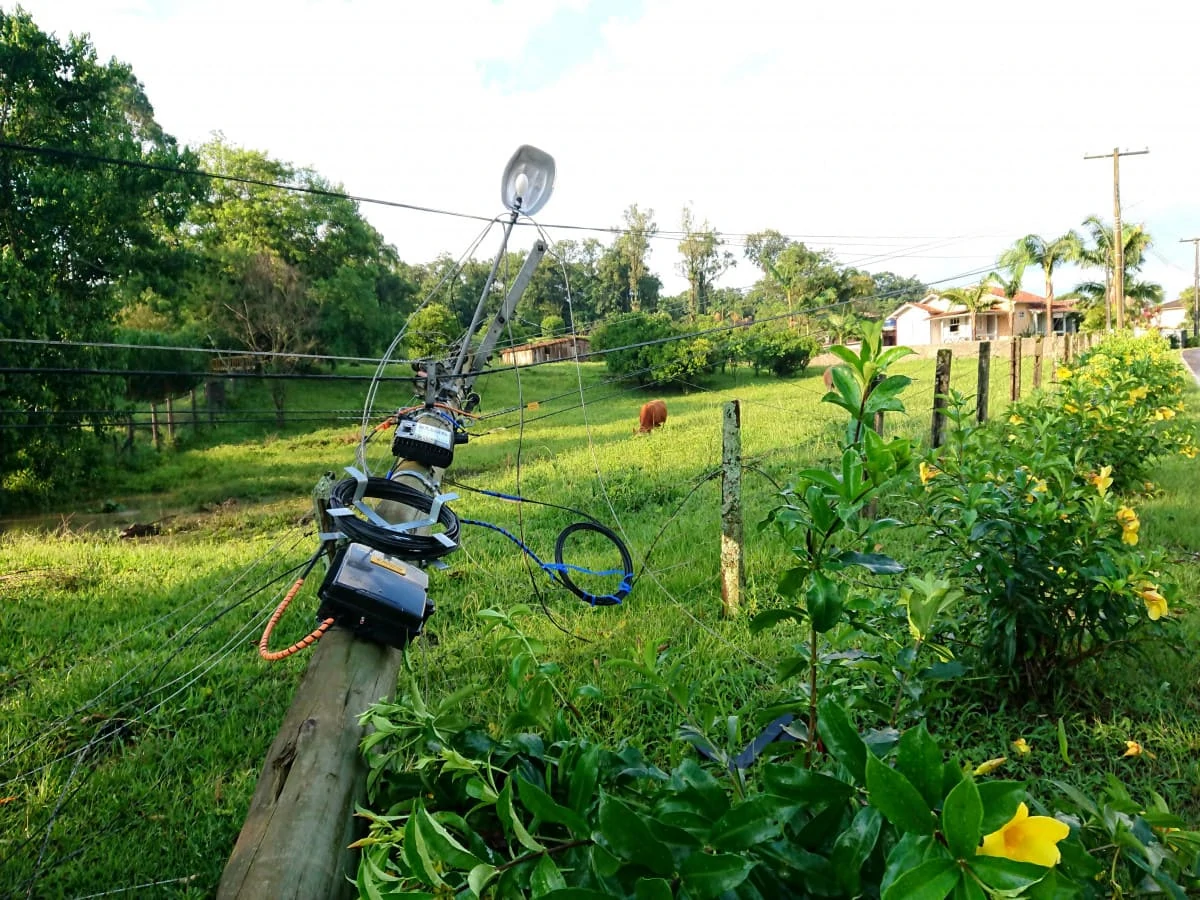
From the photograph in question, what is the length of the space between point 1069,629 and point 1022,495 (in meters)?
0.47

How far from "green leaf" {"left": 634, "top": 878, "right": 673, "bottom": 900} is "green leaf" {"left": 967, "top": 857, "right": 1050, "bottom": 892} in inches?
9.9

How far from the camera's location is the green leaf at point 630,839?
0.64m

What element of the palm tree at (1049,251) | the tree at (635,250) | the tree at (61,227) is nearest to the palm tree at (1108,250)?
the palm tree at (1049,251)

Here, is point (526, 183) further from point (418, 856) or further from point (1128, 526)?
point (418, 856)

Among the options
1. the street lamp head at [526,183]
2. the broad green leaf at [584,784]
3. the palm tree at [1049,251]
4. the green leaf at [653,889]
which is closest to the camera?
the green leaf at [653,889]

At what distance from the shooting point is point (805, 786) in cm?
70

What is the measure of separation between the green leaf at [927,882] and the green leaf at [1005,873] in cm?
2

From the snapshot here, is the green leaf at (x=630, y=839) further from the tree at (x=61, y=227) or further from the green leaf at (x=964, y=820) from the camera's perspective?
the tree at (x=61, y=227)

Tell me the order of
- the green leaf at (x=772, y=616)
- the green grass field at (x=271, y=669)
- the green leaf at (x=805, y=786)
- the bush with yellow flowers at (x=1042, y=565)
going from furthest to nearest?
the green grass field at (x=271, y=669) → the bush with yellow flowers at (x=1042, y=565) → the green leaf at (x=772, y=616) → the green leaf at (x=805, y=786)

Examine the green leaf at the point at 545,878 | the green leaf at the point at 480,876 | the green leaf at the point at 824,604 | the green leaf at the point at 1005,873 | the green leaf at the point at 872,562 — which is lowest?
the green leaf at the point at 545,878

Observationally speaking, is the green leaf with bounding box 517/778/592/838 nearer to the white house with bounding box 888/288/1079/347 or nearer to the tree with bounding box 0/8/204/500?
the tree with bounding box 0/8/204/500

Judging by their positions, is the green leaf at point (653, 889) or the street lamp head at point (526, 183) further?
the street lamp head at point (526, 183)

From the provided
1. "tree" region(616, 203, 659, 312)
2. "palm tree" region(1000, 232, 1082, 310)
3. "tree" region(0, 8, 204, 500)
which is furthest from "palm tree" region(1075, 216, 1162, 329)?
"tree" region(0, 8, 204, 500)

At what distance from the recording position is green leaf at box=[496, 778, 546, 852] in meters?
0.73
